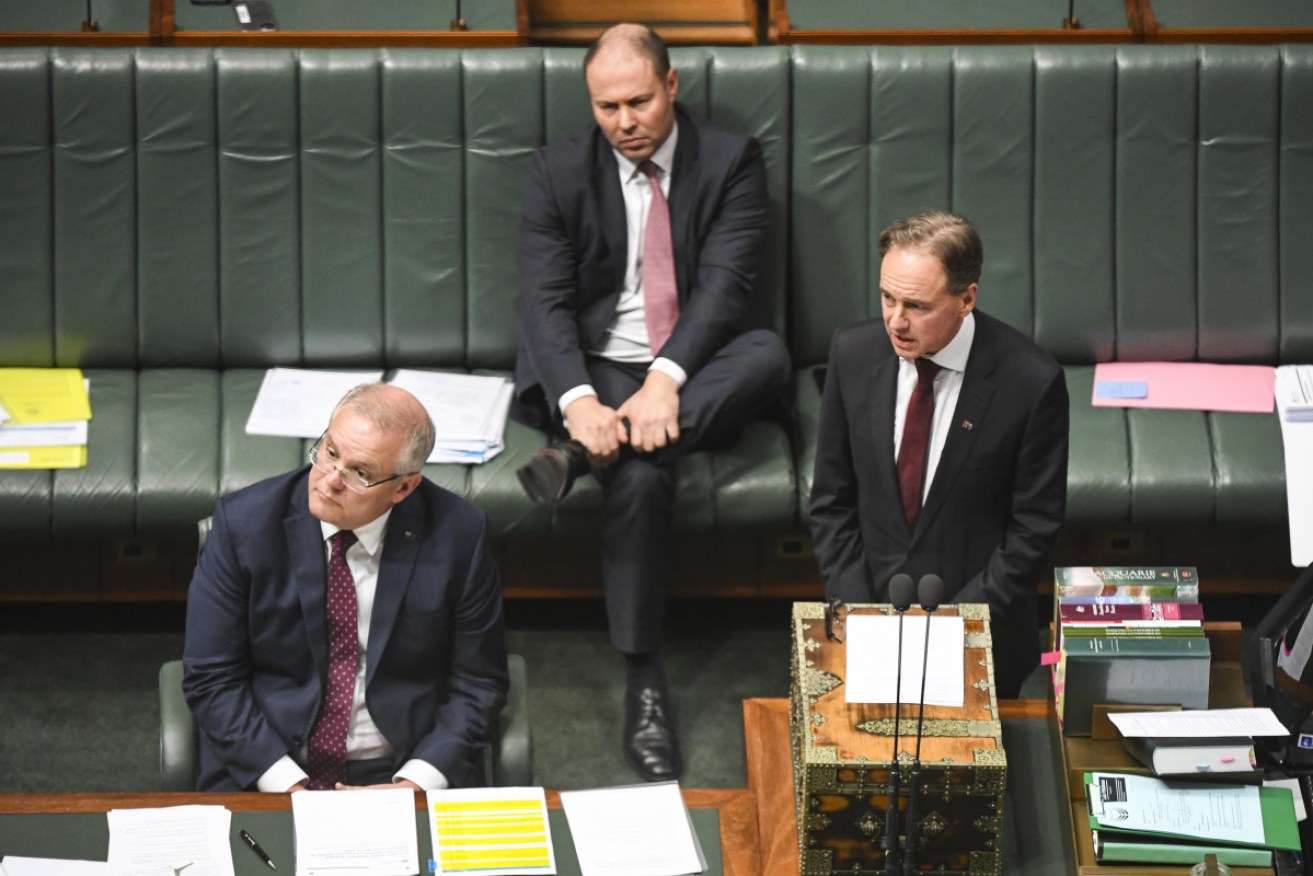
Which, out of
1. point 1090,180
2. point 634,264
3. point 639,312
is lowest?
point 639,312

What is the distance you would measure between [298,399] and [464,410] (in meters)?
0.41

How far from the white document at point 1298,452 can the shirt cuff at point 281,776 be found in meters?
2.28

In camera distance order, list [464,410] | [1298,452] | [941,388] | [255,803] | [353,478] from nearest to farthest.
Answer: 1. [255,803]
2. [353,478]
3. [941,388]
4. [1298,452]
5. [464,410]

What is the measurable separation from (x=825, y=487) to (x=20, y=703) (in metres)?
2.00

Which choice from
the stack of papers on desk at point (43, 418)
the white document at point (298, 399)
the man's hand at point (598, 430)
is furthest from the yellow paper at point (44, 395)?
the man's hand at point (598, 430)

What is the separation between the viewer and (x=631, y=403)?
403 cm

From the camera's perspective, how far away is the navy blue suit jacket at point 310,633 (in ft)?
9.65

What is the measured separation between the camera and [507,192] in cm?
454

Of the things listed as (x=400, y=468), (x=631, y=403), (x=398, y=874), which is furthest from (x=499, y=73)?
(x=398, y=874)

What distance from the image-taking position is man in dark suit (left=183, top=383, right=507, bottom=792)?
115 inches

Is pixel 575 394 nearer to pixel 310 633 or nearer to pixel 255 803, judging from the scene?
pixel 310 633

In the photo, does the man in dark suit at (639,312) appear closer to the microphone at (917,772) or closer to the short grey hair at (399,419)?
the short grey hair at (399,419)

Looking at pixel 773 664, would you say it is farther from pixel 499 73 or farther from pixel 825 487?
pixel 499 73

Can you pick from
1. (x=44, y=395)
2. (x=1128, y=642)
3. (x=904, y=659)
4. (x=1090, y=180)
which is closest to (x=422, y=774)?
(x=904, y=659)
